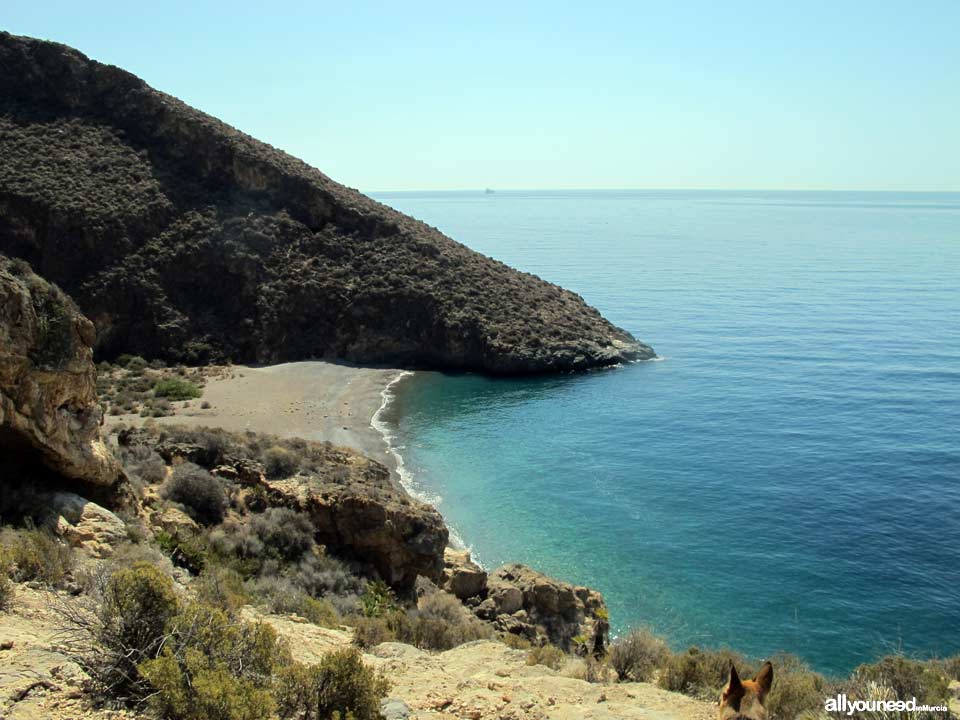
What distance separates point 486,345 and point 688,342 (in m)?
14.7

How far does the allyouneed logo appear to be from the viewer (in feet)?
26.2

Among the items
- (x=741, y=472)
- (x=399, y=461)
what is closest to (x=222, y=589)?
(x=399, y=461)

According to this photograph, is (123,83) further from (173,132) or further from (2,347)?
(2,347)

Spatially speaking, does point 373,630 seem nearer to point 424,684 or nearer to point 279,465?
point 424,684

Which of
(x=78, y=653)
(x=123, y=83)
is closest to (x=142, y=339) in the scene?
(x=123, y=83)

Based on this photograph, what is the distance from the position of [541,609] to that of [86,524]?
31.4 feet

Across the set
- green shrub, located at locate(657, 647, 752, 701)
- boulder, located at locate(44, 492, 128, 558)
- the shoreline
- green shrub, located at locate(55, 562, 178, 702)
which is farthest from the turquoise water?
green shrub, located at locate(55, 562, 178, 702)

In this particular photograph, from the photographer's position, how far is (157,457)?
706 inches

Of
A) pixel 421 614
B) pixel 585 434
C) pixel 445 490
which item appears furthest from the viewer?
pixel 585 434

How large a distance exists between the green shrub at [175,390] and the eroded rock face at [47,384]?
78.8 ft

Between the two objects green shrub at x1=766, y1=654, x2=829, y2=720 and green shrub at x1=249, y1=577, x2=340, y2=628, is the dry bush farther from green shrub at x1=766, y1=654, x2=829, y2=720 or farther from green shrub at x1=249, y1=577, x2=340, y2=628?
green shrub at x1=249, y1=577, x2=340, y2=628

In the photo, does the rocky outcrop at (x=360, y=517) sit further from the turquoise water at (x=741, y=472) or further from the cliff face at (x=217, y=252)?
the cliff face at (x=217, y=252)

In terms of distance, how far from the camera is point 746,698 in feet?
27.2

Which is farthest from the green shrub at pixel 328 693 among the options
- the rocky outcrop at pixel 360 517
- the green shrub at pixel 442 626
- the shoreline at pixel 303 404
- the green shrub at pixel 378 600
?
the shoreline at pixel 303 404
